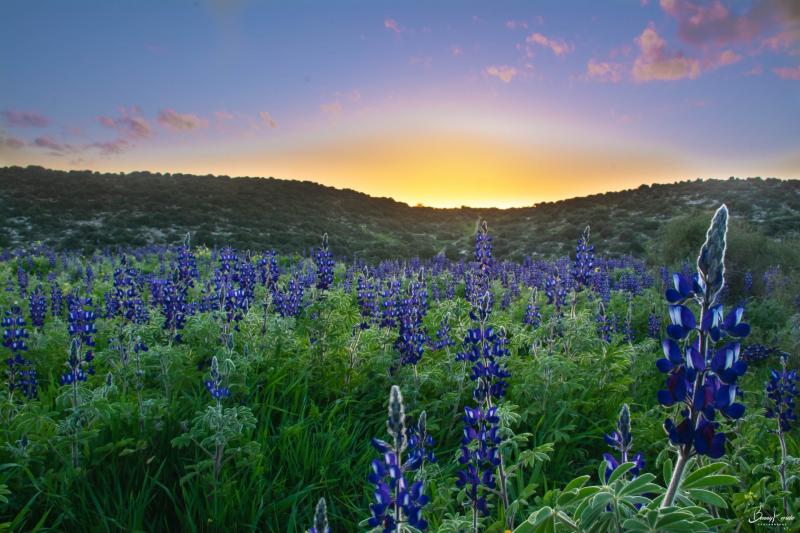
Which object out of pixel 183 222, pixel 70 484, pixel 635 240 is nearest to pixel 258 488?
pixel 70 484

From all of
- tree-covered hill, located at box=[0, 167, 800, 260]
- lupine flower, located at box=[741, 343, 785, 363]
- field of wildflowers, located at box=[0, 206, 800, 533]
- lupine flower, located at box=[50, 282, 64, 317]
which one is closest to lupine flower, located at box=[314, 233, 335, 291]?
field of wildflowers, located at box=[0, 206, 800, 533]

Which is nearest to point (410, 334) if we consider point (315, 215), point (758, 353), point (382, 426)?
point (382, 426)

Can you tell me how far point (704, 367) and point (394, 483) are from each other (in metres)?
1.07

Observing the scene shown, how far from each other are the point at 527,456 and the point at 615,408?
2469 millimetres

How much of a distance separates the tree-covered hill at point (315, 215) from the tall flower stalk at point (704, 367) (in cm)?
2669

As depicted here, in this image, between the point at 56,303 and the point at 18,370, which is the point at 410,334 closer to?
the point at 18,370

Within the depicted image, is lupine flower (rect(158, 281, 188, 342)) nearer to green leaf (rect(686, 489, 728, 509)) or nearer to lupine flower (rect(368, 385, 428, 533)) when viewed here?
lupine flower (rect(368, 385, 428, 533))

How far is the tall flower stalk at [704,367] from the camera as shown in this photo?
54.1 inches

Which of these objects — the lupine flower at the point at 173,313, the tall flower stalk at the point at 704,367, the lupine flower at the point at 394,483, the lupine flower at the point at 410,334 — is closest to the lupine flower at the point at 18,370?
the lupine flower at the point at 173,313

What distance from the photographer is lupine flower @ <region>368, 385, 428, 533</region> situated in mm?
1584

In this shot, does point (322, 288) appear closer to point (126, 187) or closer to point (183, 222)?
point (183, 222)

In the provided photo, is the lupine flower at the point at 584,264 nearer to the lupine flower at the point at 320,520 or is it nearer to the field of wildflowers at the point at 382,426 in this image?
the field of wildflowers at the point at 382,426

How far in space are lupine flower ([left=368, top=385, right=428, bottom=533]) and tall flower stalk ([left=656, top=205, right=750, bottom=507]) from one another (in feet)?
2.62

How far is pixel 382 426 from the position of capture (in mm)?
4352
